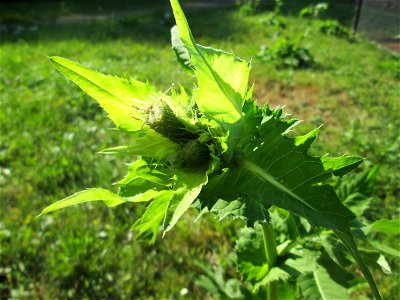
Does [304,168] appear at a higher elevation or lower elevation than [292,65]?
higher

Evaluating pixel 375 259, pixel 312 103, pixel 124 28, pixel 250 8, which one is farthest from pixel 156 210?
pixel 250 8

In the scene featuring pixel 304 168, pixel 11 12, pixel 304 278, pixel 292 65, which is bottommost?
pixel 11 12

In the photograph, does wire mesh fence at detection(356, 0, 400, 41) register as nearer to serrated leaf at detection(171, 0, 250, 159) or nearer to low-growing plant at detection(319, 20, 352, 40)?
low-growing plant at detection(319, 20, 352, 40)

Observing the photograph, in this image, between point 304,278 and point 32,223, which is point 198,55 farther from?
point 32,223

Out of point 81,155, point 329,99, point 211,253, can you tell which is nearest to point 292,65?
point 329,99

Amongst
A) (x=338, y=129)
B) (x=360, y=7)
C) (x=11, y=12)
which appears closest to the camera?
(x=338, y=129)

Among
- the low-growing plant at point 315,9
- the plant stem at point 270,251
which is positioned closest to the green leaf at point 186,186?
the plant stem at point 270,251

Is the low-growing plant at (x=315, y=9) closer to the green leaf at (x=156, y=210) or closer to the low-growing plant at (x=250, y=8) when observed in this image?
the low-growing plant at (x=250, y=8)
